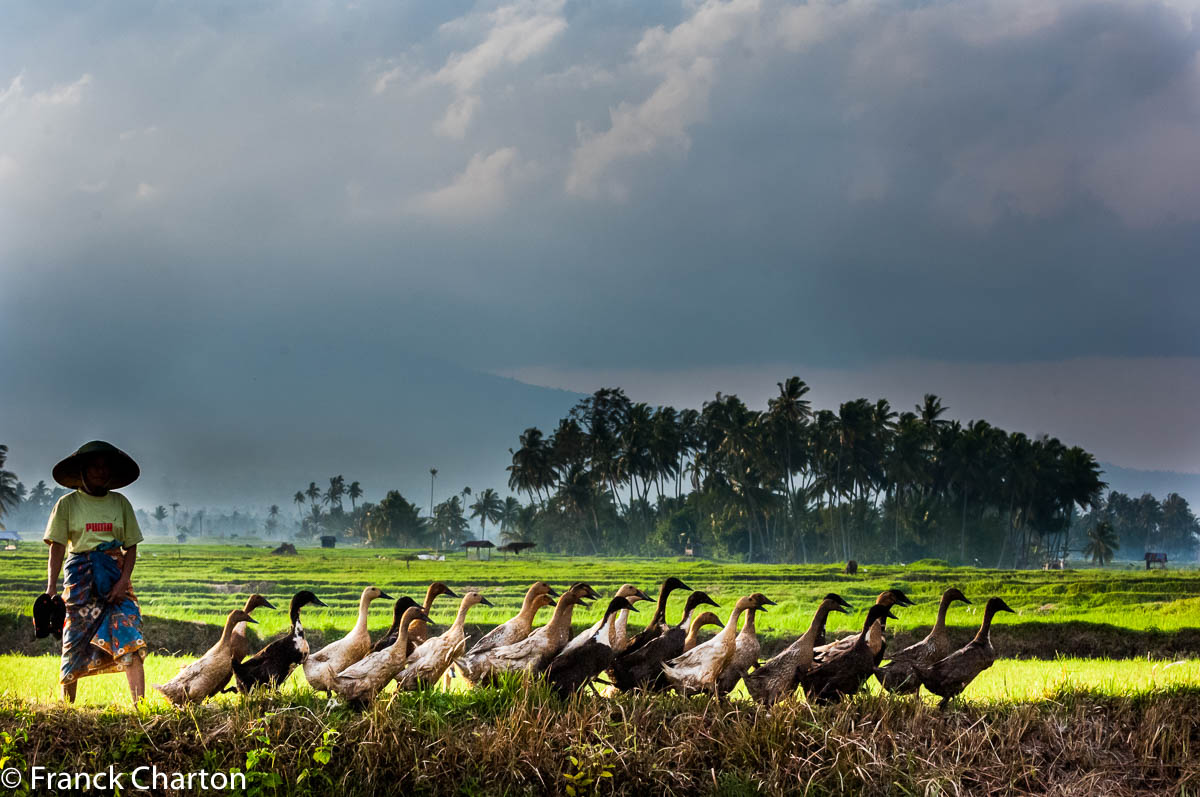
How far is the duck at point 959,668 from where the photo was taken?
20.2ft

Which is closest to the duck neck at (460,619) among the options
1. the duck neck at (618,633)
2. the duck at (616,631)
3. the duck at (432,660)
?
the duck at (432,660)

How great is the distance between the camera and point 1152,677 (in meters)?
7.70

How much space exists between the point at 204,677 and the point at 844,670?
413cm

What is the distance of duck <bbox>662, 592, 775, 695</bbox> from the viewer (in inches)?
238

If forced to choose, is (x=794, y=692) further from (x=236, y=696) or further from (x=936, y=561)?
(x=936, y=561)

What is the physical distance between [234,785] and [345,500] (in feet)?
21.3

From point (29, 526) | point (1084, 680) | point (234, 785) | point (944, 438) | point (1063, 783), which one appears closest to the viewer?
point (234, 785)

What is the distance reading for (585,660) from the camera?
5.89 metres

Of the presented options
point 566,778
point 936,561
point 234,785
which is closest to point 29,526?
point 234,785

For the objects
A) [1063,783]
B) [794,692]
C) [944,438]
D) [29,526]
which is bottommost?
[1063,783]

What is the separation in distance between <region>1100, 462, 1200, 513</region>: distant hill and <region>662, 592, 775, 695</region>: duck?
19.3 feet

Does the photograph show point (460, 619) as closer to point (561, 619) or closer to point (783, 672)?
point (561, 619)

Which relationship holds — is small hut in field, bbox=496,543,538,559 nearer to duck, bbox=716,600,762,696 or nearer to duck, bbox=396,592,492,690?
duck, bbox=396,592,492,690

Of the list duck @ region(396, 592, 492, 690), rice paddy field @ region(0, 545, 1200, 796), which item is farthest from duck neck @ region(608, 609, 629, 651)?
duck @ region(396, 592, 492, 690)
